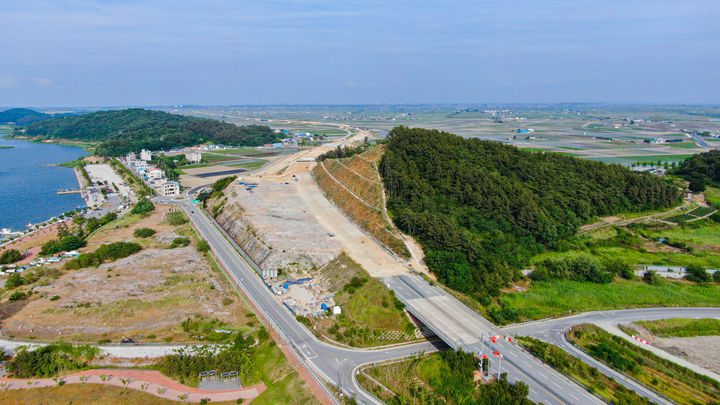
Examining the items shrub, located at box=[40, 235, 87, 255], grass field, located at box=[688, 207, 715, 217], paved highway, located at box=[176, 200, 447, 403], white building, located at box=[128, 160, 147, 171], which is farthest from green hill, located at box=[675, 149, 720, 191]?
white building, located at box=[128, 160, 147, 171]

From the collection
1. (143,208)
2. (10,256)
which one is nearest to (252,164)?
(143,208)

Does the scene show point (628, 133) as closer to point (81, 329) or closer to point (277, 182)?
point (277, 182)

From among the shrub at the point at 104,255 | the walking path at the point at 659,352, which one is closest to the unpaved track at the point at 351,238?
the walking path at the point at 659,352

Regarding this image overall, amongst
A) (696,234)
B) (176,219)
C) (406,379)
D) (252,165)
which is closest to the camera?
(406,379)

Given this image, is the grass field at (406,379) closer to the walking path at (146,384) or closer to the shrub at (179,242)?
the walking path at (146,384)

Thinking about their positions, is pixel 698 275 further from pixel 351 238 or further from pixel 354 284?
pixel 351 238

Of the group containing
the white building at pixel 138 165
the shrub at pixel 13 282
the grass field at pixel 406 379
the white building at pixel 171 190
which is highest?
Result: the white building at pixel 138 165

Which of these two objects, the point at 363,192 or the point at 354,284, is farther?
the point at 363,192

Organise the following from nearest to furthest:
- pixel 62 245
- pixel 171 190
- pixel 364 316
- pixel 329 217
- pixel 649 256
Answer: pixel 364 316 < pixel 649 256 < pixel 62 245 < pixel 329 217 < pixel 171 190

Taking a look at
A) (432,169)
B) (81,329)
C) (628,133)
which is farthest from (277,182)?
(628,133)
